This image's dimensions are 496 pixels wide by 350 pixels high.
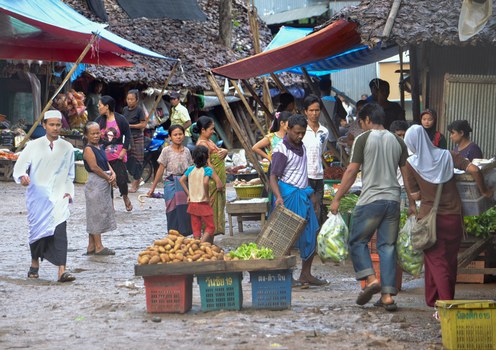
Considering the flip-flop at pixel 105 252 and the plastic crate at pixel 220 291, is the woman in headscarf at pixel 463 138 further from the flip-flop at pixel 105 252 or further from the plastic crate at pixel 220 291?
the flip-flop at pixel 105 252

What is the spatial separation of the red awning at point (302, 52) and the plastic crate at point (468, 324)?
5987 millimetres

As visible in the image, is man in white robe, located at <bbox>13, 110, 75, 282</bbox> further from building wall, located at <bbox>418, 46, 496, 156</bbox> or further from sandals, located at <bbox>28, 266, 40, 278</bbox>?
building wall, located at <bbox>418, 46, 496, 156</bbox>

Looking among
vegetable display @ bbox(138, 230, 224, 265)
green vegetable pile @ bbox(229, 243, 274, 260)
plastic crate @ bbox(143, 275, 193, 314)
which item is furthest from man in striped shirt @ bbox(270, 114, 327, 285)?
plastic crate @ bbox(143, 275, 193, 314)

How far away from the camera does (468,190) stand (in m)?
8.52

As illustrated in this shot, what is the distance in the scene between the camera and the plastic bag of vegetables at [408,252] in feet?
28.9

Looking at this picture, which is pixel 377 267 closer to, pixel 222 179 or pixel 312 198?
pixel 312 198

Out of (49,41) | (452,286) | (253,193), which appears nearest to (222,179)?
(253,193)

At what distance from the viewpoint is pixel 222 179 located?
13.6 meters

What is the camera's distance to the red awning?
1286 centimetres

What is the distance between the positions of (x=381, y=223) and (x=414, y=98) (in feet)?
20.4

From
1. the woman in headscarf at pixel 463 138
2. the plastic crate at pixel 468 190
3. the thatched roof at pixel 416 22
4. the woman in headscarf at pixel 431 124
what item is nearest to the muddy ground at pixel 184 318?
the plastic crate at pixel 468 190

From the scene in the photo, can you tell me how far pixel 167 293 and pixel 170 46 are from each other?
64.3ft

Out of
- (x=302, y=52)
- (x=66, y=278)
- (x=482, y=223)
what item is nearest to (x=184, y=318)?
(x=66, y=278)

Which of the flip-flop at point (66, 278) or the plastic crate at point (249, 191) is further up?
the plastic crate at point (249, 191)
